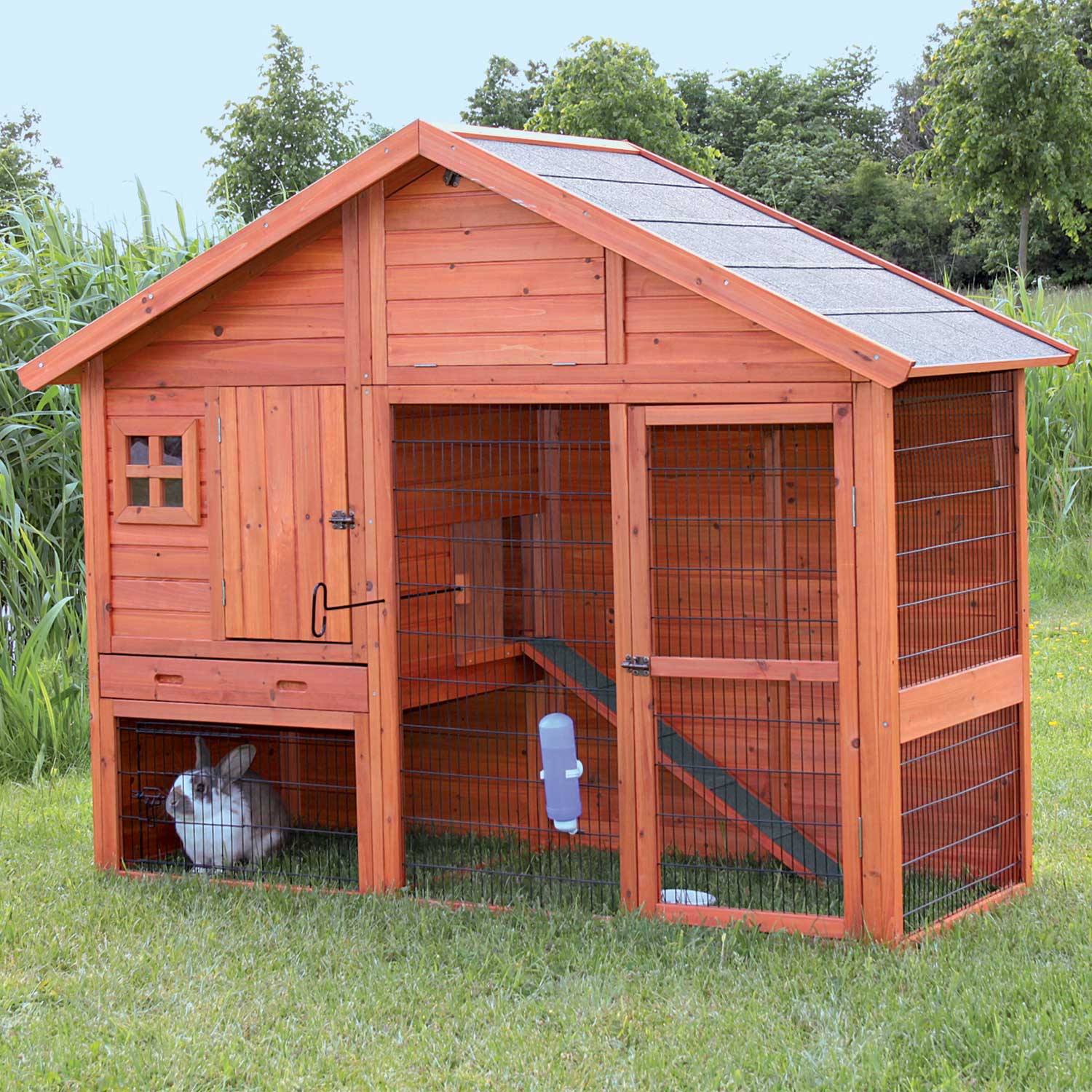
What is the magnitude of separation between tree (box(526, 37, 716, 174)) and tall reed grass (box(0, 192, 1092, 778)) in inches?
833

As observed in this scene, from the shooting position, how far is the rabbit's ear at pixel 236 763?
6.39m

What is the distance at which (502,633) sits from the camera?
669 cm

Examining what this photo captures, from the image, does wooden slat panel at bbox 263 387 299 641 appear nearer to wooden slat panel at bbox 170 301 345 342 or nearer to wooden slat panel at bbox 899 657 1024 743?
wooden slat panel at bbox 170 301 345 342

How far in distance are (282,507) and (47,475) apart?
4.04 meters

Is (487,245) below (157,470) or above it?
above

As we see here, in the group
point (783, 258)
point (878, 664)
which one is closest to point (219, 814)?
point (878, 664)

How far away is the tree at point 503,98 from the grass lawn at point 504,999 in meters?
42.4

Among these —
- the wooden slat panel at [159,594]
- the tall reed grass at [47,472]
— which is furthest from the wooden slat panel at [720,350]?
the tall reed grass at [47,472]

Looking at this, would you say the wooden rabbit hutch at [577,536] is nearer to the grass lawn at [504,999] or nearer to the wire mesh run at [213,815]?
the wire mesh run at [213,815]

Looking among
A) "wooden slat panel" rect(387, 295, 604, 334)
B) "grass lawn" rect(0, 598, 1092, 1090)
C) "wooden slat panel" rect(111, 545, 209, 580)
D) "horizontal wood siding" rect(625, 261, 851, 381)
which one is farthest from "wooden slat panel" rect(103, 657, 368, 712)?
"horizontal wood siding" rect(625, 261, 851, 381)

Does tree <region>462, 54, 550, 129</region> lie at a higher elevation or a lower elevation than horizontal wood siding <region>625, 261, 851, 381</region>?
higher

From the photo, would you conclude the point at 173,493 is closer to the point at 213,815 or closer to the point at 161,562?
the point at 161,562

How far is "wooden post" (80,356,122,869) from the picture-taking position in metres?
6.11

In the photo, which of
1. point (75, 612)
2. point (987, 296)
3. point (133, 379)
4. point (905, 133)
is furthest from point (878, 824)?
point (905, 133)
